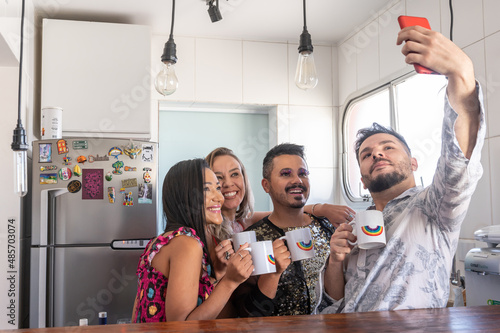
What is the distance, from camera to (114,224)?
8.81ft

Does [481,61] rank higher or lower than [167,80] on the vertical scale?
higher

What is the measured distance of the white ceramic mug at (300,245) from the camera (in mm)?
1405

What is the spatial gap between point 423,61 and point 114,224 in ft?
6.86

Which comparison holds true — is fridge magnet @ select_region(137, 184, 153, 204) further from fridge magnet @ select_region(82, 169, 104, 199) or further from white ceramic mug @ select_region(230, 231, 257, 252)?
white ceramic mug @ select_region(230, 231, 257, 252)

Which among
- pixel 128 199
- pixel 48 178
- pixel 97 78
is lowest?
pixel 128 199

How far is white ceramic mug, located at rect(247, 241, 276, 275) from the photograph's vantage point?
Answer: 1358mm

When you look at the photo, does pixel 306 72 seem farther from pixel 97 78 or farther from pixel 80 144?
pixel 97 78

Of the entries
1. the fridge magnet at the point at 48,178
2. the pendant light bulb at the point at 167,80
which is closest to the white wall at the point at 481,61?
the pendant light bulb at the point at 167,80

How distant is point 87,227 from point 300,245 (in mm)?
1615

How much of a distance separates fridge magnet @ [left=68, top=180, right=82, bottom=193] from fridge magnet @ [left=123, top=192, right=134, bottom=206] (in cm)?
25

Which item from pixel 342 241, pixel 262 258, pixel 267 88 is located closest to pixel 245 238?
pixel 262 258

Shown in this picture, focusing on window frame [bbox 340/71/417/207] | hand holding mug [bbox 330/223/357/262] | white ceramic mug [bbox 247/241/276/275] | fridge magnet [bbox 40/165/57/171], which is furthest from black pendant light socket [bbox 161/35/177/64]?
window frame [bbox 340/71/417/207]

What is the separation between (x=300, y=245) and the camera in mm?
1407

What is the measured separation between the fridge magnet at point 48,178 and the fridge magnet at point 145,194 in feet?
1.49
